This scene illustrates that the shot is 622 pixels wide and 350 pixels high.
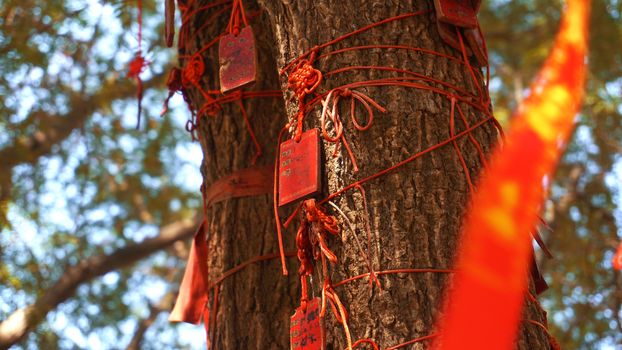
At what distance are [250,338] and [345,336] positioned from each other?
0.90m

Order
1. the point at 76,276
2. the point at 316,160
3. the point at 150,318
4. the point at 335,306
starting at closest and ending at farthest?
the point at 335,306, the point at 316,160, the point at 76,276, the point at 150,318

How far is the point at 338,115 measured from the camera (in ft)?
6.98

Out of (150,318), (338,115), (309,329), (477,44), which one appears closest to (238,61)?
(338,115)

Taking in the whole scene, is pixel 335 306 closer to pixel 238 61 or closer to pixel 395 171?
pixel 395 171

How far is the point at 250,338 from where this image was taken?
2.82m

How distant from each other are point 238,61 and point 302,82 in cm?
44

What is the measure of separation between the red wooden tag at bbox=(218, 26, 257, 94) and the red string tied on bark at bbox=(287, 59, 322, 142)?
0.33 m

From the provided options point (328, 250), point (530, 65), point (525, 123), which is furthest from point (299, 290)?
point (530, 65)

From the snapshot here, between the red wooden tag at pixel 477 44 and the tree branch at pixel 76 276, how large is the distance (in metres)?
3.34

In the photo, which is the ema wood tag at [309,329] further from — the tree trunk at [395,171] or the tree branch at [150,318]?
the tree branch at [150,318]

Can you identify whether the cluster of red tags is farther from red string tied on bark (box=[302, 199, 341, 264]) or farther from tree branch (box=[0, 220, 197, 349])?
tree branch (box=[0, 220, 197, 349])

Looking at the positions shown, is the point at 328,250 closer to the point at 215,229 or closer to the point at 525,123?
the point at 525,123

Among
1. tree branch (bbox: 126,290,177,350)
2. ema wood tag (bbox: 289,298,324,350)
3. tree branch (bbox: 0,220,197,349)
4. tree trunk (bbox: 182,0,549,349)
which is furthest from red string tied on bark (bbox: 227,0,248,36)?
tree branch (bbox: 126,290,177,350)

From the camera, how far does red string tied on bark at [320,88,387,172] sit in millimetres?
2090
